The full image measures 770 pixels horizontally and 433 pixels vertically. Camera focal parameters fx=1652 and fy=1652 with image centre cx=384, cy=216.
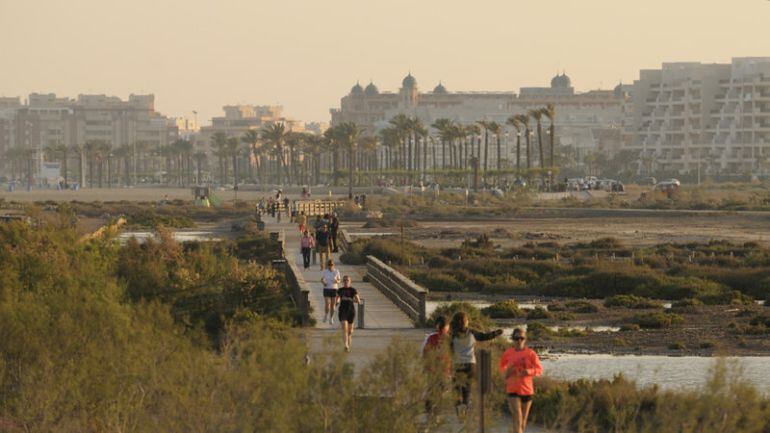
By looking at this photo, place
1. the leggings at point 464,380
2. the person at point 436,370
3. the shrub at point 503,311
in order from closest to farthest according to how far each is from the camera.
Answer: the person at point 436,370
the leggings at point 464,380
the shrub at point 503,311

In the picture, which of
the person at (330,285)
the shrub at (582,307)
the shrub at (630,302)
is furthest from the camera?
the shrub at (630,302)

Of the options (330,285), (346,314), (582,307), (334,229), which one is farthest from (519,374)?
(334,229)

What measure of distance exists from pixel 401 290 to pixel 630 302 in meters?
9.89

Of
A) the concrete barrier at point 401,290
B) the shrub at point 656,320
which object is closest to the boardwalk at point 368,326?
the concrete barrier at point 401,290

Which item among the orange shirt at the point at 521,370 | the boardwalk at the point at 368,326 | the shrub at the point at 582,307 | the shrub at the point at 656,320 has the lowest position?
the shrub at the point at 582,307

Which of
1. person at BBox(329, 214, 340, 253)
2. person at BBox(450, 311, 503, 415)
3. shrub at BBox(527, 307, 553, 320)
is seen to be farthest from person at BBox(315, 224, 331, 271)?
person at BBox(450, 311, 503, 415)

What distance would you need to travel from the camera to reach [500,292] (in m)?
45.8

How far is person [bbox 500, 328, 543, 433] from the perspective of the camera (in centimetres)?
1738

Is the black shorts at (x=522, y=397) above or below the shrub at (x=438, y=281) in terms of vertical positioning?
above

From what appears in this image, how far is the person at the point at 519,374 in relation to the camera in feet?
57.0

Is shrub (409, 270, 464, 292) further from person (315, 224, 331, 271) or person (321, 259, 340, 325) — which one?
person (321, 259, 340, 325)

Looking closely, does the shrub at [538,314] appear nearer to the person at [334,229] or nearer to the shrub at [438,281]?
the shrub at [438,281]

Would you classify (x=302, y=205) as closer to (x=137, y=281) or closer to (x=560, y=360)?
(x=137, y=281)

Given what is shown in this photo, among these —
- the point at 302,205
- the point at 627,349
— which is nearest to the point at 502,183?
the point at 302,205
